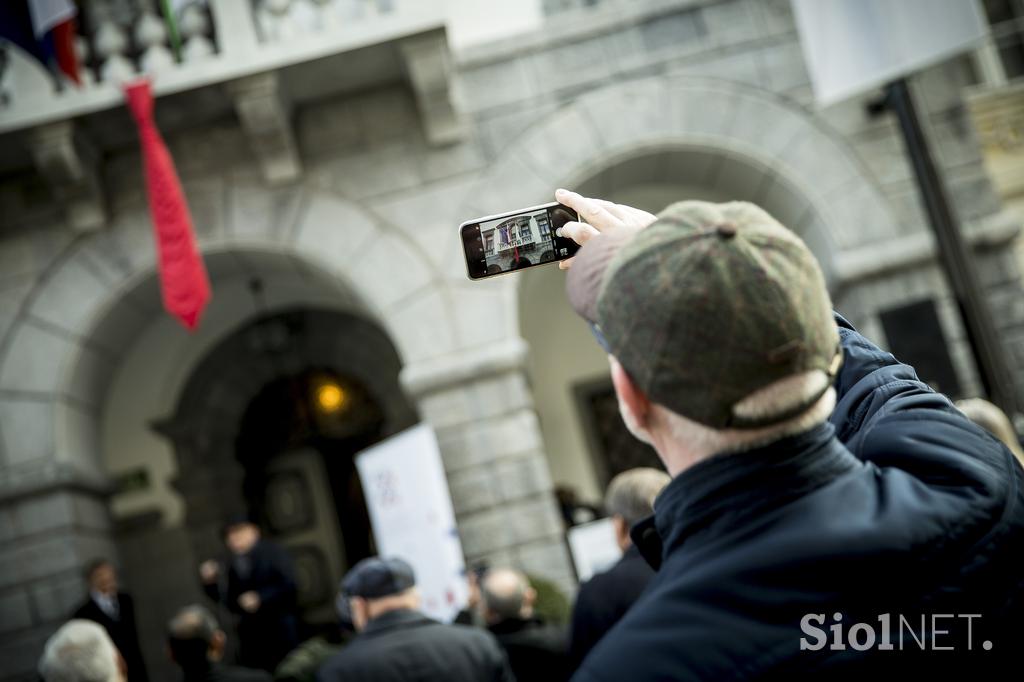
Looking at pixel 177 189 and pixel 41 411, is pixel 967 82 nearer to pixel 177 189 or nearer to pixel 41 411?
pixel 177 189

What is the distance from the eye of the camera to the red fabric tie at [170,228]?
7305mm

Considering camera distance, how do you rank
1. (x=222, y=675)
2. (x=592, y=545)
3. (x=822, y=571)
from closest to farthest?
(x=822, y=571)
(x=222, y=675)
(x=592, y=545)

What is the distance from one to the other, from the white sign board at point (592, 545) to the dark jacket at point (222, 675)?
305 centimetres

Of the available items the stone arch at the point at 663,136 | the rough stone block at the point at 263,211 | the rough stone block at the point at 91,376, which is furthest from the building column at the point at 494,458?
the rough stone block at the point at 91,376

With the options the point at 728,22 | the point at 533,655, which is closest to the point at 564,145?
the point at 728,22

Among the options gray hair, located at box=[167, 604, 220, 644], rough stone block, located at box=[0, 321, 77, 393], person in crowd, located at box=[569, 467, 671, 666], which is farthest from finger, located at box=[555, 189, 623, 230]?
rough stone block, located at box=[0, 321, 77, 393]

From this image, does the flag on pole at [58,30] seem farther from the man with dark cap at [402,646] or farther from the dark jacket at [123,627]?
the man with dark cap at [402,646]

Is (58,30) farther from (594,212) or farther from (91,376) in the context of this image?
(594,212)

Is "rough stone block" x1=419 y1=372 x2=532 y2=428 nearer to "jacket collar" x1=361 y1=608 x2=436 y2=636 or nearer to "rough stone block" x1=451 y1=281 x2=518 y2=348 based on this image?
"rough stone block" x1=451 y1=281 x2=518 y2=348

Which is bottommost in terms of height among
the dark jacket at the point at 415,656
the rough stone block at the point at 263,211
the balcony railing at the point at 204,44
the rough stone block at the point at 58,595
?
the dark jacket at the point at 415,656

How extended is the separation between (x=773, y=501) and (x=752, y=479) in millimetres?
33

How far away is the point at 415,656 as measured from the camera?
142 inches

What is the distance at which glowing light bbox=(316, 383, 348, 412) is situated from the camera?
1110 cm

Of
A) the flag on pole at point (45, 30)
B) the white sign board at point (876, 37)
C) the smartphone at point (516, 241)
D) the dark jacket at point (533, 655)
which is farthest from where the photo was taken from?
the flag on pole at point (45, 30)
